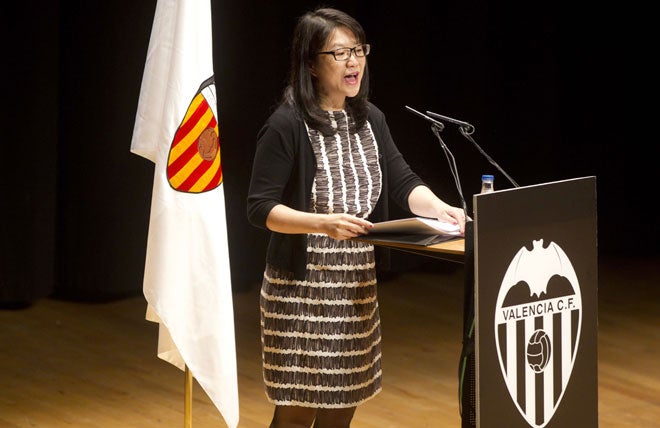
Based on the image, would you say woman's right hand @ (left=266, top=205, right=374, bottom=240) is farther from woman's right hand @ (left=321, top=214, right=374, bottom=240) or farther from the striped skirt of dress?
the striped skirt of dress

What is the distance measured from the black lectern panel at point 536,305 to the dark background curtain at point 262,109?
336 centimetres

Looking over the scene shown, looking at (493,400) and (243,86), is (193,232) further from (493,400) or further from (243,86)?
(243,86)

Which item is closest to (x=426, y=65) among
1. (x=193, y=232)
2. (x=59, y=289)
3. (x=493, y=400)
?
(x=59, y=289)

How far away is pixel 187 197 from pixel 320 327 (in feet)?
1.61

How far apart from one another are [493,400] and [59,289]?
380 cm

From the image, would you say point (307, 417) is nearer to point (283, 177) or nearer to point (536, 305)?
point (283, 177)

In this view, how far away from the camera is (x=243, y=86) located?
586 cm

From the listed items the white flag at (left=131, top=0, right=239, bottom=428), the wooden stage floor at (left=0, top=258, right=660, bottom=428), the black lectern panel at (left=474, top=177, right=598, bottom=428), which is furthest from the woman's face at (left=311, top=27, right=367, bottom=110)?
the wooden stage floor at (left=0, top=258, right=660, bottom=428)

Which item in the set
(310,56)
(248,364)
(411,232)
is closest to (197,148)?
(310,56)

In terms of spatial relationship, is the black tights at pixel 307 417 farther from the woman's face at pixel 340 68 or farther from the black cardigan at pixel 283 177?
the woman's face at pixel 340 68

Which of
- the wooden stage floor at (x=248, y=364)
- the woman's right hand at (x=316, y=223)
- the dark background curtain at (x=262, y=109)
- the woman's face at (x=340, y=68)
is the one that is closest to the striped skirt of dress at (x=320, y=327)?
the woman's right hand at (x=316, y=223)

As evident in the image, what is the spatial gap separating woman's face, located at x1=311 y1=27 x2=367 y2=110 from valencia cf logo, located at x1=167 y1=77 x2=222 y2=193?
32 centimetres

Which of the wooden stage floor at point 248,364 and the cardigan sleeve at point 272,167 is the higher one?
the cardigan sleeve at point 272,167

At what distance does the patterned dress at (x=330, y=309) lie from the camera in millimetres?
2875
